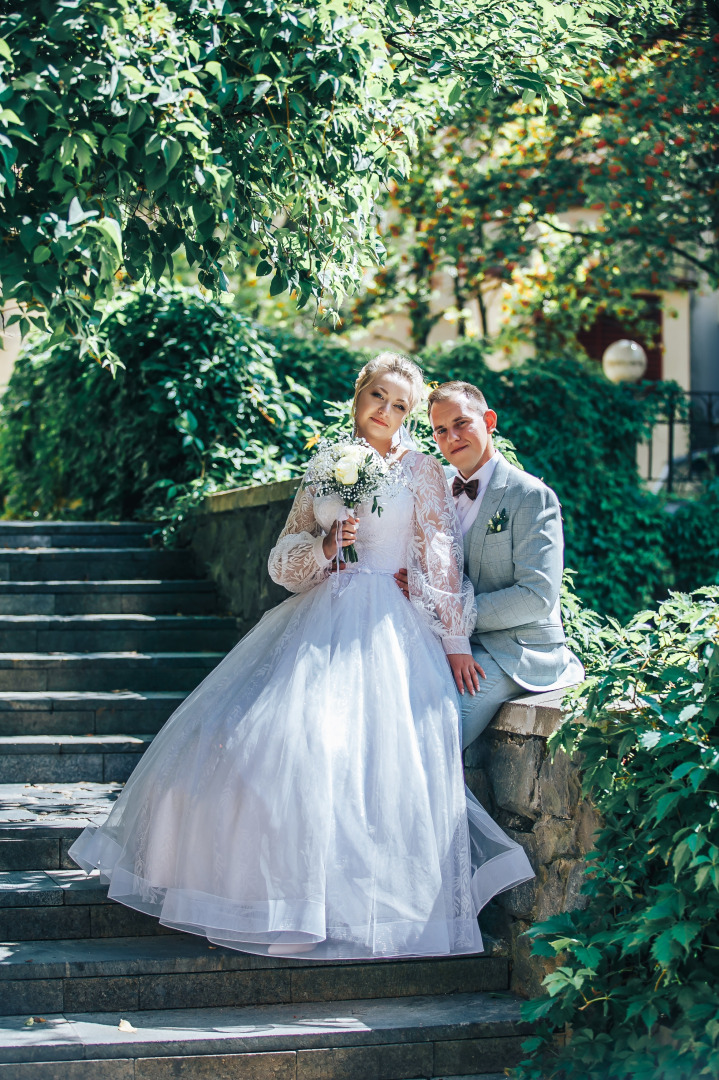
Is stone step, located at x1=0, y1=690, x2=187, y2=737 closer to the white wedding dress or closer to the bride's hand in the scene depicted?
the white wedding dress

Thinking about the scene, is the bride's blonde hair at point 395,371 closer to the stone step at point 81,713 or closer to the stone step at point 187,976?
the stone step at point 187,976

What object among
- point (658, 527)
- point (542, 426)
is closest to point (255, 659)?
point (542, 426)

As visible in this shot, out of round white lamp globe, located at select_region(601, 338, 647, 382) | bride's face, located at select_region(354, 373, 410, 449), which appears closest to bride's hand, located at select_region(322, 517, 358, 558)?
bride's face, located at select_region(354, 373, 410, 449)

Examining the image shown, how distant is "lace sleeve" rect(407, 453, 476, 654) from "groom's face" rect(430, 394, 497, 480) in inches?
A: 4.0

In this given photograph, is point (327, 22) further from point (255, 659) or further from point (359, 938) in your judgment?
point (359, 938)

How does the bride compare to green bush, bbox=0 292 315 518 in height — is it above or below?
below

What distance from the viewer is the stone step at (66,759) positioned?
5590 mm

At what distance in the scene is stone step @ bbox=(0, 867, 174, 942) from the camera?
12.8ft

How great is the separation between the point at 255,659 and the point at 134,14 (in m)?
2.11

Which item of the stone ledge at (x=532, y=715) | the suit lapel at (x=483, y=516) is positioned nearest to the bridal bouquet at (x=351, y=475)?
the suit lapel at (x=483, y=516)

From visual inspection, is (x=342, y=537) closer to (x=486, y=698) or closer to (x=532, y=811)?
(x=486, y=698)

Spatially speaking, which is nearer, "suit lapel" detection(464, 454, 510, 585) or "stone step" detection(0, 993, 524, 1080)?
"stone step" detection(0, 993, 524, 1080)

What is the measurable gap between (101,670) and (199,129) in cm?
388

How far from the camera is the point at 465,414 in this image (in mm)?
4164
